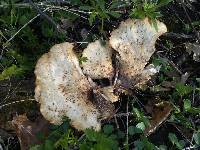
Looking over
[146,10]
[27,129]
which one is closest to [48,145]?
[27,129]

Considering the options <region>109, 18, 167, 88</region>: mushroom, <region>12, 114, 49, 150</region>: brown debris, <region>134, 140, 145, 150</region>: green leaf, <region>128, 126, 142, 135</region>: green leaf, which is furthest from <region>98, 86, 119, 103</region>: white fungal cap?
<region>12, 114, 49, 150</region>: brown debris

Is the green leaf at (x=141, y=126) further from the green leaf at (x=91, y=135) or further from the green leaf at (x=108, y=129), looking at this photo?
the green leaf at (x=91, y=135)

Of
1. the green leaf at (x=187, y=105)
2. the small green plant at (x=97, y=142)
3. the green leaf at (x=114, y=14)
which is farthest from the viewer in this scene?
the green leaf at (x=114, y=14)

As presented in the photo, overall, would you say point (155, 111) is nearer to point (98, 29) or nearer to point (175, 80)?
point (175, 80)

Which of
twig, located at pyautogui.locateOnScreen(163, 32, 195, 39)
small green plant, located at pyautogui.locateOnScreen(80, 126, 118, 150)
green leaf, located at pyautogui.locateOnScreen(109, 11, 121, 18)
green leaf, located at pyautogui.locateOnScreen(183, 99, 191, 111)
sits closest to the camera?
small green plant, located at pyautogui.locateOnScreen(80, 126, 118, 150)

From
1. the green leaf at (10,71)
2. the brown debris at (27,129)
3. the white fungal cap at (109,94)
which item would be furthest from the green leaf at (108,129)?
the green leaf at (10,71)

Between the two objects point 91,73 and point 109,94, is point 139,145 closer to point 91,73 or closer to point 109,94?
point 109,94

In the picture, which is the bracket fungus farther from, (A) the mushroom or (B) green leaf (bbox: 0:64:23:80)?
(B) green leaf (bbox: 0:64:23:80)
